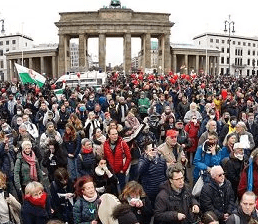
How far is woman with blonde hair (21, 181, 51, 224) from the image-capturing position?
215 inches

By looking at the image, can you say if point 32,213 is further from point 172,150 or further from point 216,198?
point 172,150

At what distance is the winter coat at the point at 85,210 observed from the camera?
17.2ft

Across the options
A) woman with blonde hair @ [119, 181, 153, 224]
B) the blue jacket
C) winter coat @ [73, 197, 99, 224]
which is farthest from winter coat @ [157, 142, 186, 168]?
winter coat @ [73, 197, 99, 224]

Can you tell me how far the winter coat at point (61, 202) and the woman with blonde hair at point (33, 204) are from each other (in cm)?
67

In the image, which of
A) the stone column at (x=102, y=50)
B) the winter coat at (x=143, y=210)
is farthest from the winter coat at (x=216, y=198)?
the stone column at (x=102, y=50)

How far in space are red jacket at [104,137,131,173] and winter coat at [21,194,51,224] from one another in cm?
212

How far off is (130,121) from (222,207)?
5595 mm

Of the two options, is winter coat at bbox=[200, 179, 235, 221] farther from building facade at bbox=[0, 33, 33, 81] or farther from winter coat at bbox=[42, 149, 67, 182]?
building facade at bbox=[0, 33, 33, 81]

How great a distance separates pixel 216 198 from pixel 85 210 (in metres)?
1.90

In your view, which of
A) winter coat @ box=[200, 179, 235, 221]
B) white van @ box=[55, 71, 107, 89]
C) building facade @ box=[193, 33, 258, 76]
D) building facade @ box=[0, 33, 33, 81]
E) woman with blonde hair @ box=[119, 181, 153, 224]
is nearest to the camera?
woman with blonde hair @ box=[119, 181, 153, 224]

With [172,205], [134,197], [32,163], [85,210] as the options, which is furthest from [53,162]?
[172,205]

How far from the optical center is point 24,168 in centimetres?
723

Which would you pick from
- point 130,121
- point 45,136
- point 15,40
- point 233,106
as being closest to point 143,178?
point 45,136

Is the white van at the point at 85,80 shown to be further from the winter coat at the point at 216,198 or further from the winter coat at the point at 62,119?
the winter coat at the point at 216,198
